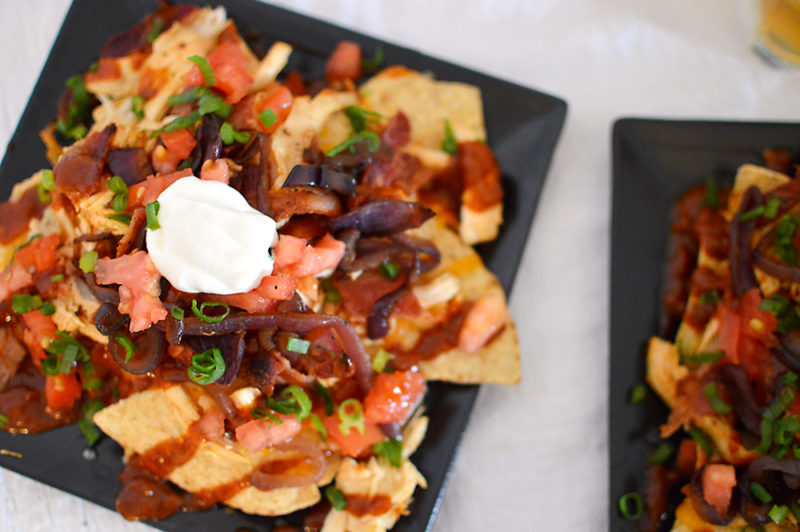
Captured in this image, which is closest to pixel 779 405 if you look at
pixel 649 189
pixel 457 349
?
pixel 649 189

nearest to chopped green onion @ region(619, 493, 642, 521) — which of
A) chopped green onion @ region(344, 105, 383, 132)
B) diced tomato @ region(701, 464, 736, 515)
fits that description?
diced tomato @ region(701, 464, 736, 515)

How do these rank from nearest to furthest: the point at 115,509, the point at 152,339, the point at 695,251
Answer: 1. the point at 152,339
2. the point at 115,509
3. the point at 695,251

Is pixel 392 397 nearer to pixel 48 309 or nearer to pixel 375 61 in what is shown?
pixel 48 309

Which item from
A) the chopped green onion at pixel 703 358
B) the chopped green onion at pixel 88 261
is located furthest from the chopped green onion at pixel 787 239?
the chopped green onion at pixel 88 261

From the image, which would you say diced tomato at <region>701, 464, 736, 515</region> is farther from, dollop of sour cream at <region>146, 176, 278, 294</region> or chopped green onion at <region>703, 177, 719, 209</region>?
dollop of sour cream at <region>146, 176, 278, 294</region>

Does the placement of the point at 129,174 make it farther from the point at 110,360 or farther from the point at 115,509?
the point at 115,509

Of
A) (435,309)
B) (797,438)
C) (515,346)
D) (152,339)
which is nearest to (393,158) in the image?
(435,309)

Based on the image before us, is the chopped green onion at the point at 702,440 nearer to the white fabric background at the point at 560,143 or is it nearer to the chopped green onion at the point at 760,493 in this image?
the chopped green onion at the point at 760,493
